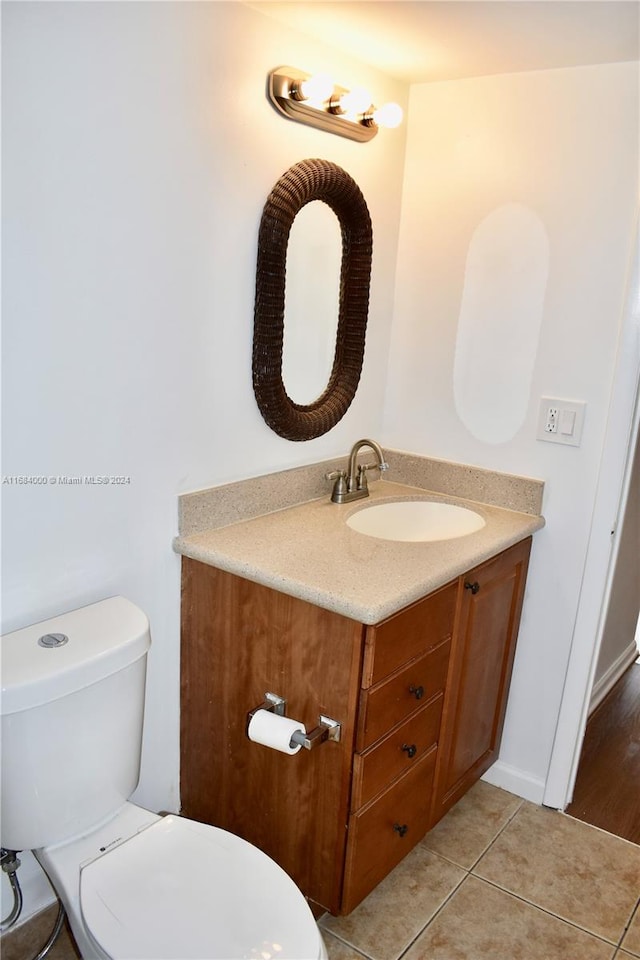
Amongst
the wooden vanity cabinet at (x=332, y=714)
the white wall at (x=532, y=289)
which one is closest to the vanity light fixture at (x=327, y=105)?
the white wall at (x=532, y=289)

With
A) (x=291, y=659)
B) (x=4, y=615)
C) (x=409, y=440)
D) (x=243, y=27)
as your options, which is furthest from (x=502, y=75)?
(x=4, y=615)

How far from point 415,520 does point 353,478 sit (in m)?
0.26

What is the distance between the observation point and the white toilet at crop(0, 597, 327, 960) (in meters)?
1.25

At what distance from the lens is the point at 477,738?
6.98 feet

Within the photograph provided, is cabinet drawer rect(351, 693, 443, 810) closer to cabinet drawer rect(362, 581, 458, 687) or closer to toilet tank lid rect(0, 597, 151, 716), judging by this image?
cabinet drawer rect(362, 581, 458, 687)

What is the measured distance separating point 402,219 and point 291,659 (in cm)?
138

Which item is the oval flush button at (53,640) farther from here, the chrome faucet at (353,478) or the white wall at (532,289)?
the white wall at (532,289)

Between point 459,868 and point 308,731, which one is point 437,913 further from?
point 308,731

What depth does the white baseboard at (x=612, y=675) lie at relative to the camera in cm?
279

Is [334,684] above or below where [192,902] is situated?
above

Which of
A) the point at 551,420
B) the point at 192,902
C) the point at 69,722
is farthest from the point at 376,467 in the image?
the point at 192,902

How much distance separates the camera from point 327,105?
1.84m

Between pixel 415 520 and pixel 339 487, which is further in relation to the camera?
pixel 415 520

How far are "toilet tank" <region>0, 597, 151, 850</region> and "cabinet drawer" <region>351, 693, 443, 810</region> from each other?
48 centimetres
